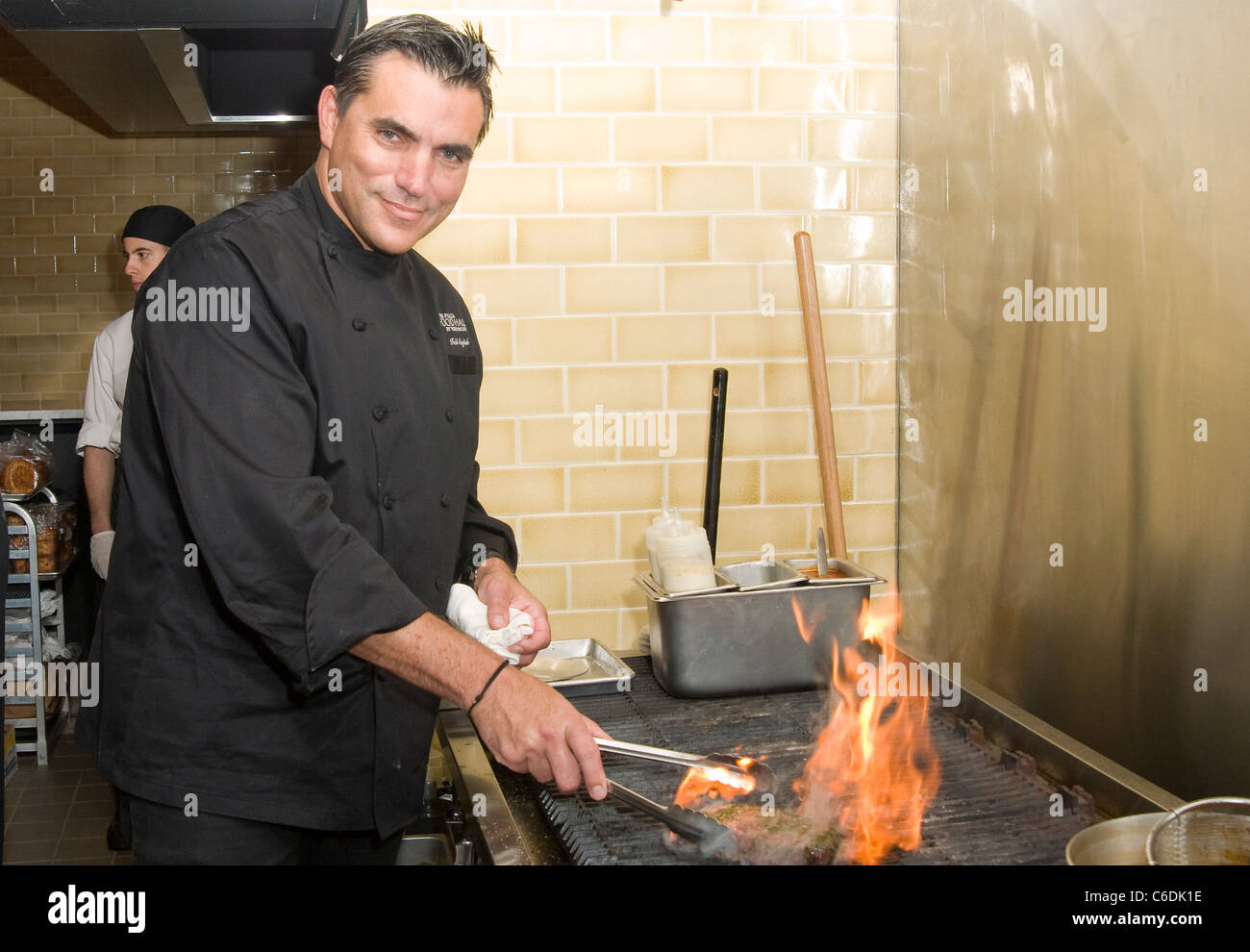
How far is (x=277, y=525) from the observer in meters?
1.33

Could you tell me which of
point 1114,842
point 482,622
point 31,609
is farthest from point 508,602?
point 31,609

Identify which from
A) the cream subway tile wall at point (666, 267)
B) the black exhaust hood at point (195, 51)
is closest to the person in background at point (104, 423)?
the black exhaust hood at point (195, 51)

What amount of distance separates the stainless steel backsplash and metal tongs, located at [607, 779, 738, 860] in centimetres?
84

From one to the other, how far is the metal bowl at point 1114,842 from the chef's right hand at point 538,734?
0.51 m

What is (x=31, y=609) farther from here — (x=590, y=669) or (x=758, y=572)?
(x=758, y=572)

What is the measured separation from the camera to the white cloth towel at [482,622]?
1607mm

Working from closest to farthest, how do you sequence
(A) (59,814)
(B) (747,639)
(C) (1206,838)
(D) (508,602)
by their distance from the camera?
1. (C) (1206,838)
2. (D) (508,602)
3. (B) (747,639)
4. (A) (59,814)

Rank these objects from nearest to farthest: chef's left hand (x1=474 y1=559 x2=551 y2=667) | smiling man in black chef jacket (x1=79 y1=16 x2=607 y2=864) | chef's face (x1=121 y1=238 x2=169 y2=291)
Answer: smiling man in black chef jacket (x1=79 y1=16 x2=607 y2=864) → chef's left hand (x1=474 y1=559 x2=551 y2=667) → chef's face (x1=121 y1=238 x2=169 y2=291)

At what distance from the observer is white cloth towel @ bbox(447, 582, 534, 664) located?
5.27ft

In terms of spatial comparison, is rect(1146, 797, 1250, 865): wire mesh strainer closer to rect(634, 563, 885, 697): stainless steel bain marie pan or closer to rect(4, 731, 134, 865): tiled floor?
rect(634, 563, 885, 697): stainless steel bain marie pan

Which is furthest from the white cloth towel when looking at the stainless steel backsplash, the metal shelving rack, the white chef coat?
the metal shelving rack

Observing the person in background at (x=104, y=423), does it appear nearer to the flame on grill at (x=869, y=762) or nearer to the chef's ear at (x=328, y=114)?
the chef's ear at (x=328, y=114)

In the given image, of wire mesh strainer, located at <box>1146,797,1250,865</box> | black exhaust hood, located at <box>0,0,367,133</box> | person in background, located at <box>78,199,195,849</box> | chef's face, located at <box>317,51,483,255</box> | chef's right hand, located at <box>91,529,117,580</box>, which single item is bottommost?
wire mesh strainer, located at <box>1146,797,1250,865</box>

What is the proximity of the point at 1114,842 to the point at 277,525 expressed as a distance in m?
1.00
